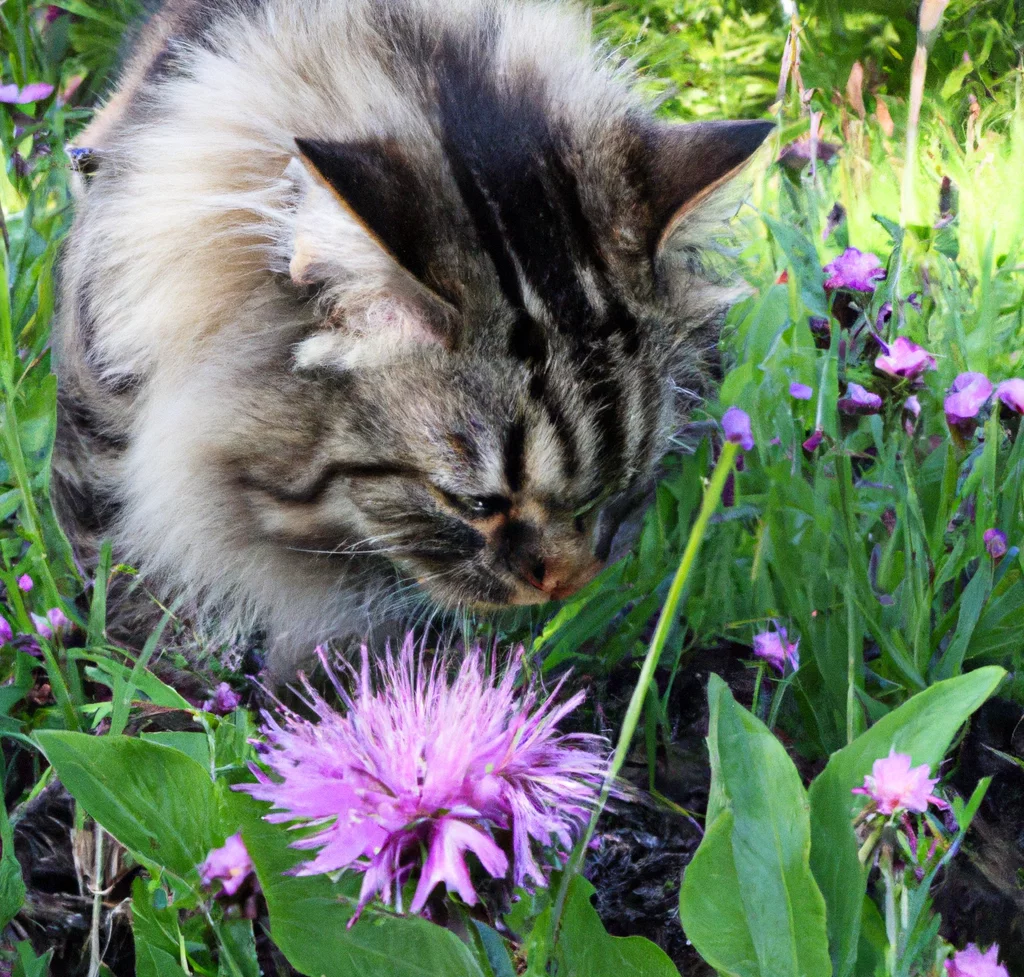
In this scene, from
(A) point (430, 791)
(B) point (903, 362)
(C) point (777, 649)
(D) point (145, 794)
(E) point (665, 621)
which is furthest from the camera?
(C) point (777, 649)

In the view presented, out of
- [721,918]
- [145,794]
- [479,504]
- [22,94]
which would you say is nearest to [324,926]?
[145,794]

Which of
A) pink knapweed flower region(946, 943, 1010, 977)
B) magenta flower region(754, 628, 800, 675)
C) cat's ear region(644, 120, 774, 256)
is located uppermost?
cat's ear region(644, 120, 774, 256)

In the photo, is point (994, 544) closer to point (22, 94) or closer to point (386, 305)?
point (386, 305)

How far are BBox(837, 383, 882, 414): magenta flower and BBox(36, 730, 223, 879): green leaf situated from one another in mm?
1018

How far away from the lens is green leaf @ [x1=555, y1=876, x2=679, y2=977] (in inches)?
37.5

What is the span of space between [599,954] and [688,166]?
49.5 inches

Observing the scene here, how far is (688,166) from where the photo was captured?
173 centimetres

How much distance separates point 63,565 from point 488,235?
952mm

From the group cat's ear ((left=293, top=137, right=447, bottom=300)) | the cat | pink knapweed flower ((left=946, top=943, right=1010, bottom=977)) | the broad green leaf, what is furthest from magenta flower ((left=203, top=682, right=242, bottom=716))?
pink knapweed flower ((left=946, top=943, right=1010, bottom=977))

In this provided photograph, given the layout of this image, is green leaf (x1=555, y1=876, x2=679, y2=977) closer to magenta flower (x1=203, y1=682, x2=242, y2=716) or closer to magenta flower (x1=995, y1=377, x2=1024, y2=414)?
A: magenta flower (x1=203, y1=682, x2=242, y2=716)

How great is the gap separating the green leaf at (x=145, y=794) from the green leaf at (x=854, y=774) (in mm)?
578

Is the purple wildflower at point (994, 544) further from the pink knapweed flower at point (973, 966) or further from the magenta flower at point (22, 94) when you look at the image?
the magenta flower at point (22, 94)

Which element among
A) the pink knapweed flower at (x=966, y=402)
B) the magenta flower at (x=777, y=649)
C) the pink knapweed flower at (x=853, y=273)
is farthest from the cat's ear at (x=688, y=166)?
the magenta flower at (x=777, y=649)

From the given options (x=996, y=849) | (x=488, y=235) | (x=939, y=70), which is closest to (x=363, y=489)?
(x=488, y=235)
